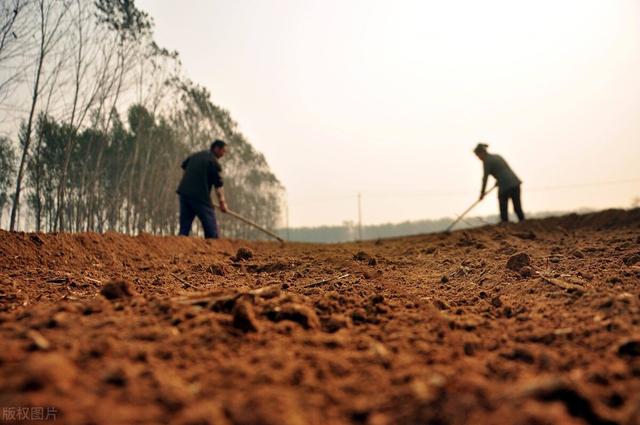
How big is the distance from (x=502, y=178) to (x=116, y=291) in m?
7.91

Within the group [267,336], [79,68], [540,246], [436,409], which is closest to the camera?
[436,409]

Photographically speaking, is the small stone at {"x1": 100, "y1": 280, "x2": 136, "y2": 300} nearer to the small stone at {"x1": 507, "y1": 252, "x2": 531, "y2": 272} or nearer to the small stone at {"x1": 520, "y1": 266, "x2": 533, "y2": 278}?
the small stone at {"x1": 520, "y1": 266, "x2": 533, "y2": 278}

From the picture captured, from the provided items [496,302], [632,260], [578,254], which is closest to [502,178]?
[578,254]

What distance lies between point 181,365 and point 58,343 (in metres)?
0.44

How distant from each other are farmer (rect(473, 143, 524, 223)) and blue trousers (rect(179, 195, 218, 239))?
5840 mm

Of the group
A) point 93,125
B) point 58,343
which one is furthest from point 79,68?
point 58,343

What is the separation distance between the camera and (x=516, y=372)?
115cm

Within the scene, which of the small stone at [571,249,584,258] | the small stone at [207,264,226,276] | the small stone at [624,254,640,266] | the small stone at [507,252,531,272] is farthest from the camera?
the small stone at [207,264,226,276]

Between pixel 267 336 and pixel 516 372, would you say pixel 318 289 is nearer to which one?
pixel 267 336

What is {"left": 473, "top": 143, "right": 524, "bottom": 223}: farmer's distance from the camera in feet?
26.1

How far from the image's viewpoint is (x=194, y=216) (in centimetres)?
708

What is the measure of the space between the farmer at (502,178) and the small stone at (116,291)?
7.73 meters

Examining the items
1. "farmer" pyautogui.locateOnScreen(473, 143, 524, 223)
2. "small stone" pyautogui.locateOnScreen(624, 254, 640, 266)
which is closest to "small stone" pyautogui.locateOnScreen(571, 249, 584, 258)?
"small stone" pyautogui.locateOnScreen(624, 254, 640, 266)
